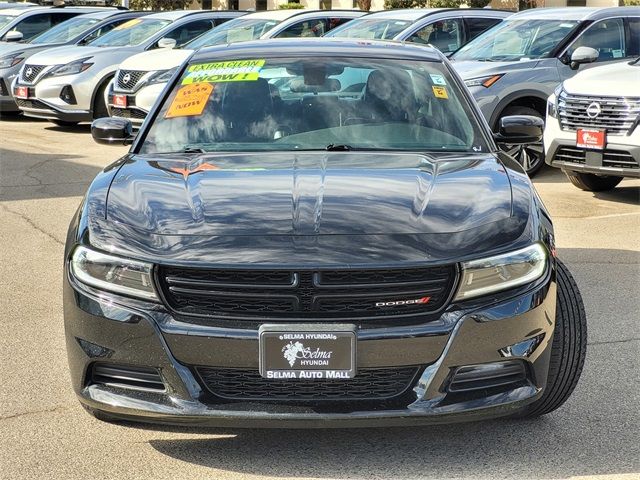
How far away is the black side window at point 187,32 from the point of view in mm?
17859

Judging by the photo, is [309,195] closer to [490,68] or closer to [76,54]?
[490,68]

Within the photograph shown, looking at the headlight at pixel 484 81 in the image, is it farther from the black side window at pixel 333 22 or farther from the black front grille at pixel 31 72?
the black front grille at pixel 31 72

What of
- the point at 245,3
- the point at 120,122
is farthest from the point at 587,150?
the point at 245,3

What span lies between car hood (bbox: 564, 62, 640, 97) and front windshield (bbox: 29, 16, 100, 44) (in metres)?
11.1

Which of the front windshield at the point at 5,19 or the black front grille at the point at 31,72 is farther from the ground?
the front windshield at the point at 5,19

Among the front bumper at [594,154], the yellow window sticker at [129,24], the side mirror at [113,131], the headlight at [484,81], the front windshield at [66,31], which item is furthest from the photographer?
the front windshield at [66,31]

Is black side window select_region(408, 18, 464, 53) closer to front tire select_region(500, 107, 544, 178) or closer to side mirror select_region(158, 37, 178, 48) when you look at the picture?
front tire select_region(500, 107, 544, 178)

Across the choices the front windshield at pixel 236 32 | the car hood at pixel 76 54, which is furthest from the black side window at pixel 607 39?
the car hood at pixel 76 54

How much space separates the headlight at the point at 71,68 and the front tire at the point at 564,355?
43.4 feet

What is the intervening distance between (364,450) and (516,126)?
222cm

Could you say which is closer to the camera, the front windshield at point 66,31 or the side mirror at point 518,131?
the side mirror at point 518,131

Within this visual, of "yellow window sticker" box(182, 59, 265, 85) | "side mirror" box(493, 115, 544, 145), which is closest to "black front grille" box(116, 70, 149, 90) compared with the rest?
"yellow window sticker" box(182, 59, 265, 85)

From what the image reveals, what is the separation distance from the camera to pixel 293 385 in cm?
388

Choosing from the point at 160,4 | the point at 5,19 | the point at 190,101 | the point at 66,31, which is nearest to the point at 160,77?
the point at 66,31
